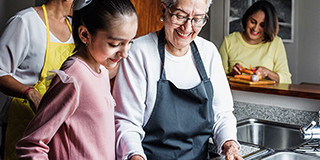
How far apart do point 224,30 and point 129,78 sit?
4.48m

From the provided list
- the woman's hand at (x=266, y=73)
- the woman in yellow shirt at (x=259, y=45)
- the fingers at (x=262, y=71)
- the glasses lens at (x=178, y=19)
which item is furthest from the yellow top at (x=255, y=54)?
the glasses lens at (x=178, y=19)

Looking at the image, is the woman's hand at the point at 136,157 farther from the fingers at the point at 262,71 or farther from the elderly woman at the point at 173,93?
the fingers at the point at 262,71

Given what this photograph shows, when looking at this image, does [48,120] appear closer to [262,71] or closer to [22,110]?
[22,110]

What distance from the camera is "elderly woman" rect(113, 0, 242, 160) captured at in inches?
54.2

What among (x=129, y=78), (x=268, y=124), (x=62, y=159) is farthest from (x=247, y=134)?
(x=62, y=159)

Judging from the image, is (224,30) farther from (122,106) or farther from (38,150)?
(38,150)

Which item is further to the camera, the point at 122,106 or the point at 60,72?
the point at 122,106

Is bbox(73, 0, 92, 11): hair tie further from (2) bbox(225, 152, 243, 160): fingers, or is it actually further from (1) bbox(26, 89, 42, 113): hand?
(2) bbox(225, 152, 243, 160): fingers

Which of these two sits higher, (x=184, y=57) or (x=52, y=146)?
(x=184, y=57)

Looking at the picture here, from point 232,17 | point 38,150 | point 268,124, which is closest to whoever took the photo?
point 38,150

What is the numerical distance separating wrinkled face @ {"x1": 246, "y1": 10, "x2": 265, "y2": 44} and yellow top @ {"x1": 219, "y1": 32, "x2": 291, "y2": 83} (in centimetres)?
11

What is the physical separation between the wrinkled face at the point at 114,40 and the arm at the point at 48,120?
0.48 ft

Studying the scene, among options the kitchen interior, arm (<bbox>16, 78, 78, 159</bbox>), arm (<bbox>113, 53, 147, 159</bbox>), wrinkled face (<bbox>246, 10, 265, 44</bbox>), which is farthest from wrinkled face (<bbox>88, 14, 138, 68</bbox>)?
wrinkled face (<bbox>246, 10, 265, 44</bbox>)

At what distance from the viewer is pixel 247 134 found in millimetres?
2088
